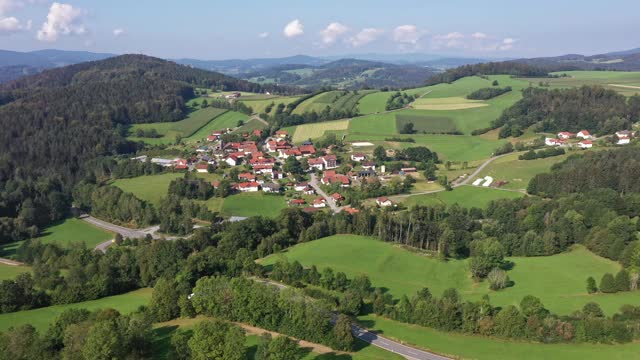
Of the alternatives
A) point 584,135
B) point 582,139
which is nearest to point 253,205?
point 582,139

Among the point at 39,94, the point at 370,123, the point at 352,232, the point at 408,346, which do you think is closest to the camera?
the point at 408,346

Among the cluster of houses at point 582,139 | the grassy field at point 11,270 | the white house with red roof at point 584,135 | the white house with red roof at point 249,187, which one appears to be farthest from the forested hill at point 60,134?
the white house with red roof at point 584,135

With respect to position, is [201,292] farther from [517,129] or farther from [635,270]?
[517,129]

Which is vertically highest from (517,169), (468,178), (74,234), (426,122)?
(426,122)

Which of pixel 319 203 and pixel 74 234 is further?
pixel 319 203

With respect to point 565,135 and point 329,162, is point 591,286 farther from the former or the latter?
point 565,135

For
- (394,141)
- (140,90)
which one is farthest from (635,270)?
(140,90)

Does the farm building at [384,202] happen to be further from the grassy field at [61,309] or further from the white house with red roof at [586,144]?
the white house with red roof at [586,144]

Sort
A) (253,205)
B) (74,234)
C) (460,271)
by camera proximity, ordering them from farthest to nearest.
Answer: (253,205), (74,234), (460,271)
